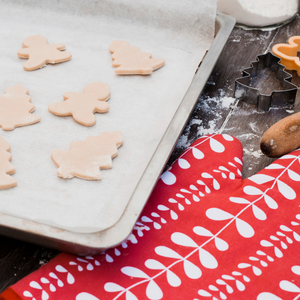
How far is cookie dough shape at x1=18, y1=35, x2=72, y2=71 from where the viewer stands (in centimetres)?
110

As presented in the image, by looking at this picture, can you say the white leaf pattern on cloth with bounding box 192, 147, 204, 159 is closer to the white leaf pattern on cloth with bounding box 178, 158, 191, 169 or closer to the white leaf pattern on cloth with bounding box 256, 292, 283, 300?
the white leaf pattern on cloth with bounding box 178, 158, 191, 169

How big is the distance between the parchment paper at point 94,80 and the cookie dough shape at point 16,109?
2 cm

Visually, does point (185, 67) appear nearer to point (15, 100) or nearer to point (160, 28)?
point (160, 28)

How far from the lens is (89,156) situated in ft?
2.74

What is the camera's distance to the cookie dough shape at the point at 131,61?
1.08 meters

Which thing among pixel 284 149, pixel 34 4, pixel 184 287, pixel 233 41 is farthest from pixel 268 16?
pixel 184 287

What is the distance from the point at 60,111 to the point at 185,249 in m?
0.49

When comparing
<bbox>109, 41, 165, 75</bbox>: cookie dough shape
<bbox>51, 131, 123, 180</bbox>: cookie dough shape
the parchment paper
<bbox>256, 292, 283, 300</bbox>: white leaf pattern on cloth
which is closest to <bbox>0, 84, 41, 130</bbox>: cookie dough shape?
the parchment paper

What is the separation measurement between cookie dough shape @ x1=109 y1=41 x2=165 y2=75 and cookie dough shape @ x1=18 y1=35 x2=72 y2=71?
148mm

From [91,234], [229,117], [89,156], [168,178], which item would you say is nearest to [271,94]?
[229,117]

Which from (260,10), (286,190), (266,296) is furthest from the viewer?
(260,10)

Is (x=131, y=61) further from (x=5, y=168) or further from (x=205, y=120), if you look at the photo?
(x=5, y=168)

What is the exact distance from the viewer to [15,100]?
0.98 meters

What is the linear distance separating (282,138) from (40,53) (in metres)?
0.75
